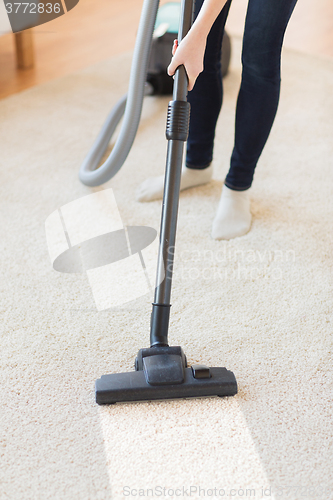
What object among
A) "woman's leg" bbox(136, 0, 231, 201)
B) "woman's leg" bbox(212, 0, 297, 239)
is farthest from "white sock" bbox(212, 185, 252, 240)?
"woman's leg" bbox(136, 0, 231, 201)

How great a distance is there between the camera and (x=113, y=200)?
1.34 m

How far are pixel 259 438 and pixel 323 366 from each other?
0.22 m

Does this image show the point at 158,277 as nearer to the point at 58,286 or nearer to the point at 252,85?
the point at 58,286

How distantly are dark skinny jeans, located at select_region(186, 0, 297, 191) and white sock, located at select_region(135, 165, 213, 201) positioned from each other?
0.09 ft

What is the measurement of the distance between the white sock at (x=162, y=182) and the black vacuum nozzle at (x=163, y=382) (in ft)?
2.03

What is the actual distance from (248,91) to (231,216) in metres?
0.31

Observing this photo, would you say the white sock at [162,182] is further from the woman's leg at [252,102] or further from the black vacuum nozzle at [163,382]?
the black vacuum nozzle at [163,382]

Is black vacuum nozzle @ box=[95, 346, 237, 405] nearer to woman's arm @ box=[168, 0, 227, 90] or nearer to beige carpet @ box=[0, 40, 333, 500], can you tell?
beige carpet @ box=[0, 40, 333, 500]

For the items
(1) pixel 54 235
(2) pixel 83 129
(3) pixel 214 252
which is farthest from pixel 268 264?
(2) pixel 83 129

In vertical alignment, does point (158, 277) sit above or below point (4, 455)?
above

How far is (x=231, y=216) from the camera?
123 cm

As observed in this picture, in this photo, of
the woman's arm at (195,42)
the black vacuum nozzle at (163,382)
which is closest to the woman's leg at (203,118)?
the woman's arm at (195,42)

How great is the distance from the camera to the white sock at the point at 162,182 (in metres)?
1.33

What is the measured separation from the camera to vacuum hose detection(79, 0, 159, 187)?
1.02 meters
